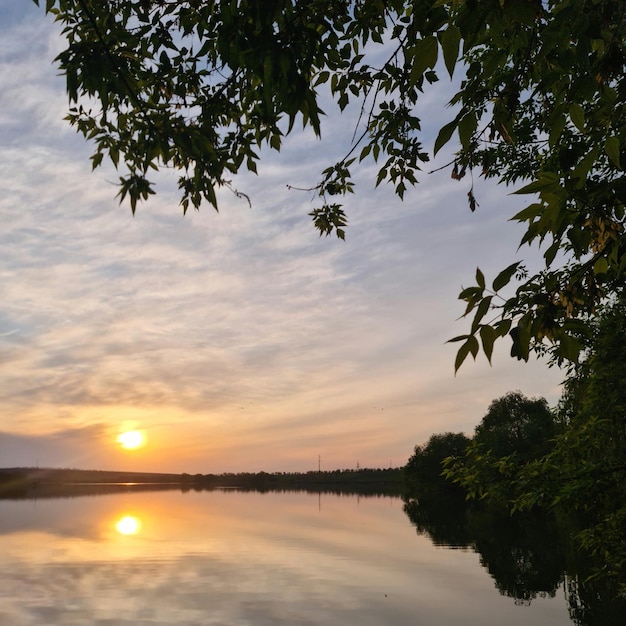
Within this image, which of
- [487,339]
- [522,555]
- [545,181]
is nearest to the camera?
[487,339]

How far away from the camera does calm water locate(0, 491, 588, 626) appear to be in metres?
29.2

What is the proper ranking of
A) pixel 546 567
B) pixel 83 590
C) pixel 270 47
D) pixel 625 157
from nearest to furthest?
pixel 270 47
pixel 625 157
pixel 83 590
pixel 546 567

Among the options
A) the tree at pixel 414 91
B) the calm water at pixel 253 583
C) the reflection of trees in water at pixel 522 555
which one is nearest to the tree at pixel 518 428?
the reflection of trees in water at pixel 522 555

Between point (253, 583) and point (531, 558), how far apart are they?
853 inches

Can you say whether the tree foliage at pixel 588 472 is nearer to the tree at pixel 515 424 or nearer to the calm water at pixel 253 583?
the calm water at pixel 253 583

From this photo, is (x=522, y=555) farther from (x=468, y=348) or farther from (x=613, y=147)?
(x=613, y=147)

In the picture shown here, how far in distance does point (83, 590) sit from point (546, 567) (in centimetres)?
3026

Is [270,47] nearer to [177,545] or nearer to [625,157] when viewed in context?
[625,157]

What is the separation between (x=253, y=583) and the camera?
3719 cm

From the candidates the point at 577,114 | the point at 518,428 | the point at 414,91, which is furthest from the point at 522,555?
the point at 518,428

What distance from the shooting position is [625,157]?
6480 millimetres

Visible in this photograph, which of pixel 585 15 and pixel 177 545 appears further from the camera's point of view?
pixel 177 545

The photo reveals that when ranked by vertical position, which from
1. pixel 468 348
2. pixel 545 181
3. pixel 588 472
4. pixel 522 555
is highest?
pixel 545 181

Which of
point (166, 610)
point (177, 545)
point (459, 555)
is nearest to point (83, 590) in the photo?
point (166, 610)
